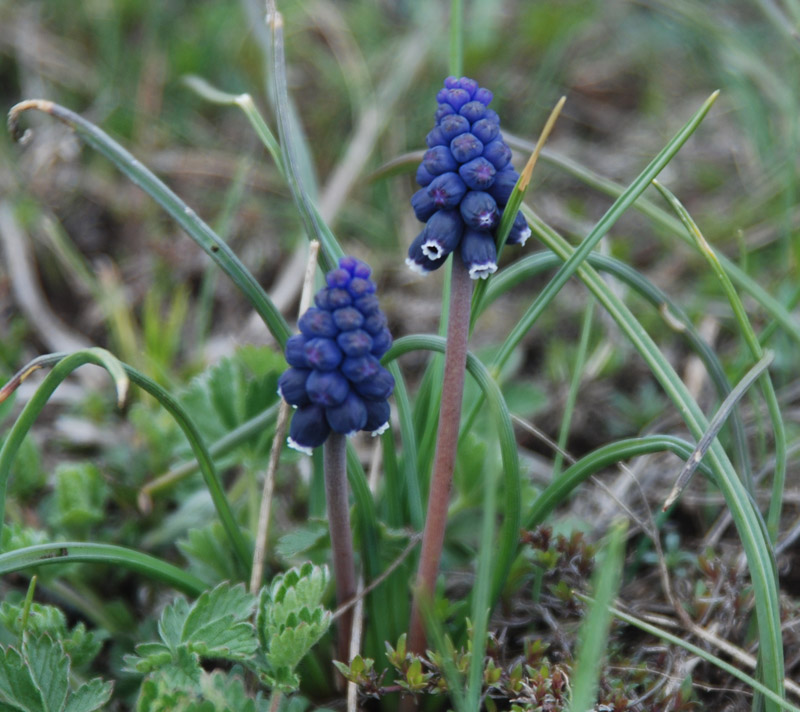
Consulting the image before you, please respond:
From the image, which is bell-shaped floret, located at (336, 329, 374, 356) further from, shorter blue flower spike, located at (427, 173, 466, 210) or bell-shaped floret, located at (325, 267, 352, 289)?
shorter blue flower spike, located at (427, 173, 466, 210)

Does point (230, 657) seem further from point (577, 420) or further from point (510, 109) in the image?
point (510, 109)

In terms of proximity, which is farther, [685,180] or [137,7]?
[137,7]

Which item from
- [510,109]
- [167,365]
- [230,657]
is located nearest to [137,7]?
[510,109]

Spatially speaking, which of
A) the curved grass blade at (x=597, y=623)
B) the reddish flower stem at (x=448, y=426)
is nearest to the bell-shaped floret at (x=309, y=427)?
the reddish flower stem at (x=448, y=426)

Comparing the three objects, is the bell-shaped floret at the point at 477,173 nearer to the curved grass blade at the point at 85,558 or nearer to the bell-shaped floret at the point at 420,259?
the bell-shaped floret at the point at 420,259

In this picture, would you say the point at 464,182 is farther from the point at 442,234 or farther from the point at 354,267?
the point at 354,267

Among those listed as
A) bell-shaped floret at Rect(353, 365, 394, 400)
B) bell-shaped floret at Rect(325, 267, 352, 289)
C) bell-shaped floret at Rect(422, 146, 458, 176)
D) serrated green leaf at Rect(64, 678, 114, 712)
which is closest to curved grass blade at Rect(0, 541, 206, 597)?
serrated green leaf at Rect(64, 678, 114, 712)
